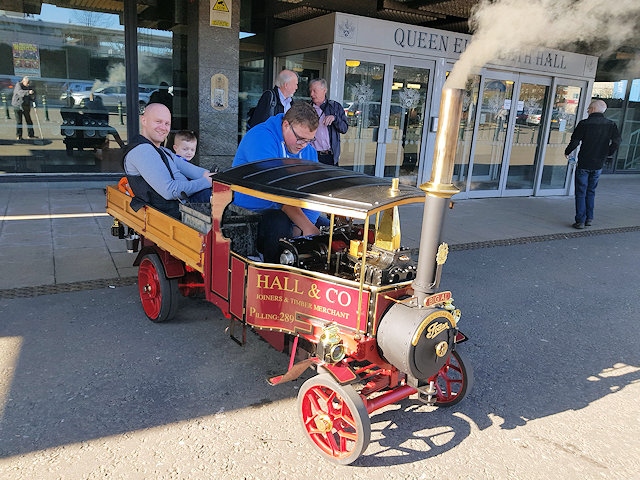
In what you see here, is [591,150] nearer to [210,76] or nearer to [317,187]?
[210,76]

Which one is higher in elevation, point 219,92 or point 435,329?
point 219,92

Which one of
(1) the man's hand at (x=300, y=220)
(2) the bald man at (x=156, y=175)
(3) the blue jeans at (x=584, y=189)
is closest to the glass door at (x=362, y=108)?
(3) the blue jeans at (x=584, y=189)

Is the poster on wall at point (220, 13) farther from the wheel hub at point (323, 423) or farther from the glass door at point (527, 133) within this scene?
the wheel hub at point (323, 423)

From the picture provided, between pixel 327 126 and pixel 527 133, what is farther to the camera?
pixel 527 133

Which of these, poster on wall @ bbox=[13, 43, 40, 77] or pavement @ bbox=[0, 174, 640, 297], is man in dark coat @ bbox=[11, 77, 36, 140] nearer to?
poster on wall @ bbox=[13, 43, 40, 77]

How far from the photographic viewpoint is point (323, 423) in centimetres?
265

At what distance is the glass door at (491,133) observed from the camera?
9.78 meters

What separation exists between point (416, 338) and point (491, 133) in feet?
28.3

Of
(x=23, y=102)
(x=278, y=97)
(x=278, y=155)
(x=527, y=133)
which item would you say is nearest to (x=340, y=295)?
(x=278, y=155)

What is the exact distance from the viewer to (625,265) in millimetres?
6484

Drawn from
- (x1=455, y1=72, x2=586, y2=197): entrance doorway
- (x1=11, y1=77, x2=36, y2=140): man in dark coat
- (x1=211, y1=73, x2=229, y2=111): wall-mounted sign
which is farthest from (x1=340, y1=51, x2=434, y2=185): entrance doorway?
(x1=11, y1=77, x2=36, y2=140): man in dark coat

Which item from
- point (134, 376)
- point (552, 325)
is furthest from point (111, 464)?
point (552, 325)

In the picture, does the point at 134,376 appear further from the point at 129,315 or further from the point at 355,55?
the point at 355,55

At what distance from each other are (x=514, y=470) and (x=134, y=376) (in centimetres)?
232
